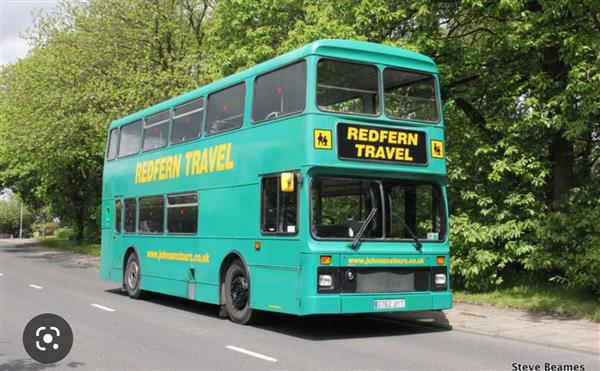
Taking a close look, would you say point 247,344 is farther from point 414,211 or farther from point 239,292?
point 414,211

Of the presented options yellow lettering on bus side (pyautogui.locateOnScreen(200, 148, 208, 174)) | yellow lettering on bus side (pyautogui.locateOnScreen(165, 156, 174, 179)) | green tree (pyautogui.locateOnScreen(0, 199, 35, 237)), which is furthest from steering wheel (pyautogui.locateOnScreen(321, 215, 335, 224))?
green tree (pyautogui.locateOnScreen(0, 199, 35, 237))

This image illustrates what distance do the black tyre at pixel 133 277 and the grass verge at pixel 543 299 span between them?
7349 millimetres

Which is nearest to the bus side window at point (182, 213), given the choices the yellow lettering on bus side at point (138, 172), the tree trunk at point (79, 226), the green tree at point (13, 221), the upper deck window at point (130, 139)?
the yellow lettering on bus side at point (138, 172)

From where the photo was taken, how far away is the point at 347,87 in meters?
10.6

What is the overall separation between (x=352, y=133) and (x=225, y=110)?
10.7 feet

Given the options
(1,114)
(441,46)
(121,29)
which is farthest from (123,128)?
(1,114)

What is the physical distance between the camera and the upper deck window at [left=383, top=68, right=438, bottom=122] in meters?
11.0

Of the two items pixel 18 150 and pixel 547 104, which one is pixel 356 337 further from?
pixel 18 150

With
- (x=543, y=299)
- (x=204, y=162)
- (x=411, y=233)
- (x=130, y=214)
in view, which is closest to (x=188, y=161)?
(x=204, y=162)

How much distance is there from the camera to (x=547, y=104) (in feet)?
44.0

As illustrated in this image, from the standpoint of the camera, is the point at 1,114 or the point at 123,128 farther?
the point at 1,114

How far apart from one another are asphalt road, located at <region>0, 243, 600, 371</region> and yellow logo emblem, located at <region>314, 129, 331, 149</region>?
286 centimetres

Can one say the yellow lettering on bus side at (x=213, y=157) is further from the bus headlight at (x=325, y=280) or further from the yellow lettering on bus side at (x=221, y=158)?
the bus headlight at (x=325, y=280)

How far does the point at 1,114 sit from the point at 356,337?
130 feet
